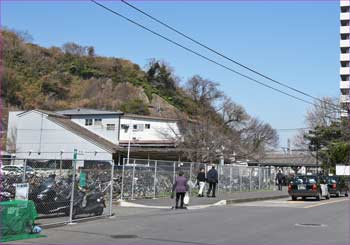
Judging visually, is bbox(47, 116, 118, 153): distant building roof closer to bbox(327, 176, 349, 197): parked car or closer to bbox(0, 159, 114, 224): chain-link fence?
bbox(327, 176, 349, 197): parked car

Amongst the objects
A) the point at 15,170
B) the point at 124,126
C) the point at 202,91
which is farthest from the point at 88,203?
the point at 202,91

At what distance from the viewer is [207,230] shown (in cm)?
1456

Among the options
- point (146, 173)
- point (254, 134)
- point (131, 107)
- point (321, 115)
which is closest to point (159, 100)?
point (131, 107)

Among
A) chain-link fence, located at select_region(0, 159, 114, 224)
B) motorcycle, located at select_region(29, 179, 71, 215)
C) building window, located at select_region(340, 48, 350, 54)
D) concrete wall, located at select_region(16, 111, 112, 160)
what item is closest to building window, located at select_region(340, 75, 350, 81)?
building window, located at select_region(340, 48, 350, 54)

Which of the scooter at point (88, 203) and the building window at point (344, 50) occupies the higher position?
the building window at point (344, 50)

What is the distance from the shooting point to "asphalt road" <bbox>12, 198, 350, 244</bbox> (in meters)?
12.6

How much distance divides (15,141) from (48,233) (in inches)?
2283

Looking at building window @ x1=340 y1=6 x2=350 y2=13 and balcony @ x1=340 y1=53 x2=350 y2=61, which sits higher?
building window @ x1=340 y1=6 x2=350 y2=13

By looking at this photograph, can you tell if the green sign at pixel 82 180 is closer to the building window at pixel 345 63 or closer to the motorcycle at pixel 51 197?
the motorcycle at pixel 51 197

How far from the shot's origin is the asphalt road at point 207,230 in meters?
12.6

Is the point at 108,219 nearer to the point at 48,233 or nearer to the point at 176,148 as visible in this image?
the point at 48,233

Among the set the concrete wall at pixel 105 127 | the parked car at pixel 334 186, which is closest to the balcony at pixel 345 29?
the concrete wall at pixel 105 127

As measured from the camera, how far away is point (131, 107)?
111 metres

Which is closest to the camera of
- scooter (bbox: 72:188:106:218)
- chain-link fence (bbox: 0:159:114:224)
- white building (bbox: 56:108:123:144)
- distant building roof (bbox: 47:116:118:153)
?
chain-link fence (bbox: 0:159:114:224)
